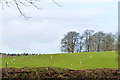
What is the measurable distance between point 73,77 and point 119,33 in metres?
3.21

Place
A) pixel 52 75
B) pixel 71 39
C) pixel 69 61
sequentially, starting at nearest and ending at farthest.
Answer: pixel 52 75 < pixel 69 61 < pixel 71 39

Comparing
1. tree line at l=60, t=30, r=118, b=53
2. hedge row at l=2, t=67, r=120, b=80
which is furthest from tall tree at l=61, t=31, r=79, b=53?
hedge row at l=2, t=67, r=120, b=80

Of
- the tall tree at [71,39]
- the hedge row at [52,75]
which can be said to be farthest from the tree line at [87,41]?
the hedge row at [52,75]

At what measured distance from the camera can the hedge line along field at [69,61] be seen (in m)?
11.8

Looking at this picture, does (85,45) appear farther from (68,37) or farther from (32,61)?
(32,61)

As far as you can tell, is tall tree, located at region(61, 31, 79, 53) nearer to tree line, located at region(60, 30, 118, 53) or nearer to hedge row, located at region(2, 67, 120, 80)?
tree line, located at region(60, 30, 118, 53)

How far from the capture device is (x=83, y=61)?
12.4m

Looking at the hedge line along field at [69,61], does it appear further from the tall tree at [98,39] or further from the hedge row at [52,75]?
the hedge row at [52,75]

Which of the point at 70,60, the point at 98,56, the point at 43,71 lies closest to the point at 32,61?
the point at 70,60

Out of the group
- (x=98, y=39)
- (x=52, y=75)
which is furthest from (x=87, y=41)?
(x=52, y=75)

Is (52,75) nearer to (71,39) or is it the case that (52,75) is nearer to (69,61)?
(69,61)

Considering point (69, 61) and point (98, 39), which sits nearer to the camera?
point (69, 61)

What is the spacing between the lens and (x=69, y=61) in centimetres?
1295

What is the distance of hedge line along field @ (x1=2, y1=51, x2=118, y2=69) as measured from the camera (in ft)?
38.7
